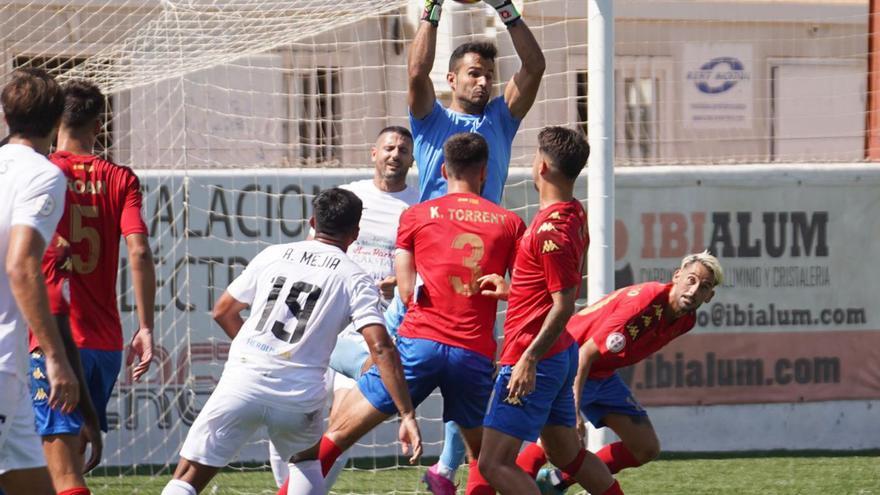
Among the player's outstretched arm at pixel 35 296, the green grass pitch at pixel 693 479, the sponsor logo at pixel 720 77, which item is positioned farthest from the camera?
the sponsor logo at pixel 720 77

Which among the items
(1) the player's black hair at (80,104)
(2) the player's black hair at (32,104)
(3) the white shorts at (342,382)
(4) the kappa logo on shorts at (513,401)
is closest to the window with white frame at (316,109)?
(3) the white shorts at (342,382)

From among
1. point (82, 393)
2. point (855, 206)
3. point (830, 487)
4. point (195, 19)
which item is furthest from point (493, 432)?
point (855, 206)

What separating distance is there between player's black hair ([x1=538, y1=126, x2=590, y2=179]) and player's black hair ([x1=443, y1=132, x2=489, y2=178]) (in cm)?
33

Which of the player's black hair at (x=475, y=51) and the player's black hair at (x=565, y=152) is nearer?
the player's black hair at (x=565, y=152)

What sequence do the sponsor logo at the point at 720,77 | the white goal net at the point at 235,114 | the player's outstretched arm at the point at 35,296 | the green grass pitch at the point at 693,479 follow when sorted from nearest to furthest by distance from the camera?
1. the player's outstretched arm at the point at 35,296
2. the green grass pitch at the point at 693,479
3. the white goal net at the point at 235,114
4. the sponsor logo at the point at 720,77

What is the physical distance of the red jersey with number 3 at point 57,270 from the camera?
19.4ft

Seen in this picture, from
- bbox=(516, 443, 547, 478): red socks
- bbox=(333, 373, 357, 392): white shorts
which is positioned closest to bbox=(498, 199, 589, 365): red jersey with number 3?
bbox=(516, 443, 547, 478): red socks

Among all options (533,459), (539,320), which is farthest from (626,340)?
(539,320)

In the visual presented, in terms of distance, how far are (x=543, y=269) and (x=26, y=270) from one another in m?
2.37

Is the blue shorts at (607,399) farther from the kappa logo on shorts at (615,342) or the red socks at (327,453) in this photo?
the red socks at (327,453)

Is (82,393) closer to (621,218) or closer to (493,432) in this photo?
(493,432)

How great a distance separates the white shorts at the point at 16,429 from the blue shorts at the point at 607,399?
3.39 m

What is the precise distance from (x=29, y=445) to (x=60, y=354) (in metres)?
0.42

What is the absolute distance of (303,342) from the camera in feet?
19.2
